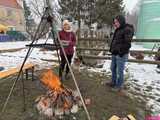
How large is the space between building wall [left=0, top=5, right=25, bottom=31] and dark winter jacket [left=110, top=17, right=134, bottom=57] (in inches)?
1653

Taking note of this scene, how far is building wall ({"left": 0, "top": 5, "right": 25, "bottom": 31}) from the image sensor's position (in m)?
47.1

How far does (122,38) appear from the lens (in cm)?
643

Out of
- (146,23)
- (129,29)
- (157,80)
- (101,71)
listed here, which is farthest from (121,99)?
(146,23)

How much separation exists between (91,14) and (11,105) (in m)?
23.1

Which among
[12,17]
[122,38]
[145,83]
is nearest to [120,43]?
[122,38]

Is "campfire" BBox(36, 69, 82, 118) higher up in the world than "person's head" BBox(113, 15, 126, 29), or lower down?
lower down

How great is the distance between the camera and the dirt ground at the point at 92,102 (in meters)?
4.93

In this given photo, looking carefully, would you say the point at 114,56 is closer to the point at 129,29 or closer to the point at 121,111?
the point at 129,29

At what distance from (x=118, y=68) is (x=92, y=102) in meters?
1.25

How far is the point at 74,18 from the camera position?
89.8 feet

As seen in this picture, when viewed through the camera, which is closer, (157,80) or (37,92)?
(37,92)

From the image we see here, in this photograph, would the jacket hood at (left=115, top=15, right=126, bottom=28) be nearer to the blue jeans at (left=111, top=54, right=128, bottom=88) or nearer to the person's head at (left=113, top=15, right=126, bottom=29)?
the person's head at (left=113, top=15, right=126, bottom=29)

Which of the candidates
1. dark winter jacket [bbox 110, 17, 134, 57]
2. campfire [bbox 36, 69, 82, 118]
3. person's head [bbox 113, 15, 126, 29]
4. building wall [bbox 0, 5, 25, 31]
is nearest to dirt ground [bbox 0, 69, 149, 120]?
campfire [bbox 36, 69, 82, 118]

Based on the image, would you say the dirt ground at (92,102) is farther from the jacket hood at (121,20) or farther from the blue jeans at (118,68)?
the jacket hood at (121,20)
